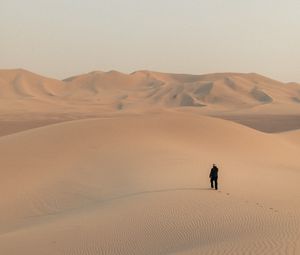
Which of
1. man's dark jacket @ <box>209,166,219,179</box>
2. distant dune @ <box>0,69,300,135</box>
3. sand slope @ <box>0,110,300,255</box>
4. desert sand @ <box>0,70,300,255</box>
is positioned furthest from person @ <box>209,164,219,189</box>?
distant dune @ <box>0,69,300,135</box>

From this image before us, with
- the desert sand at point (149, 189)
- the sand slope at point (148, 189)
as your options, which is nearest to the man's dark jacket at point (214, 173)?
the sand slope at point (148, 189)

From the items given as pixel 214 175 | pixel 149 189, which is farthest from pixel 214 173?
pixel 149 189

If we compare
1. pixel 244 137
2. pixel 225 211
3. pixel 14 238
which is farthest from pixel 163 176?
pixel 244 137

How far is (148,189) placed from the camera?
17047 millimetres

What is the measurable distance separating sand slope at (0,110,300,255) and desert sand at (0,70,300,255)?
1.3 inches

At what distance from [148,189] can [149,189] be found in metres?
0.06

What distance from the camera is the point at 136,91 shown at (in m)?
124

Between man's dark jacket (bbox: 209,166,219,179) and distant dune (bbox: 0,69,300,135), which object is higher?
distant dune (bbox: 0,69,300,135)

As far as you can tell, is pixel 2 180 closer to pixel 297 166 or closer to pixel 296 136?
pixel 297 166

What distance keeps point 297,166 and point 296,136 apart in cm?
1279

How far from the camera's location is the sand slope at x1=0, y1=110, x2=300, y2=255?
1090cm

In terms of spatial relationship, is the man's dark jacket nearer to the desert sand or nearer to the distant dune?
the desert sand

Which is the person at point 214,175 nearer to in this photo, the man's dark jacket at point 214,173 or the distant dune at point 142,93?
the man's dark jacket at point 214,173

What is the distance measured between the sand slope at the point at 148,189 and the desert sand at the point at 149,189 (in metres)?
0.03
